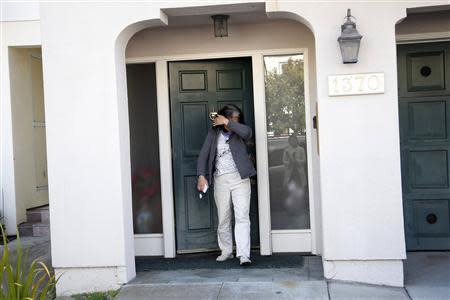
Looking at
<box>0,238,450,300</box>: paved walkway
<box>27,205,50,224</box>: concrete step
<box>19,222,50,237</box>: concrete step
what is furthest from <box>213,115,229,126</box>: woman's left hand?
<box>27,205,50,224</box>: concrete step

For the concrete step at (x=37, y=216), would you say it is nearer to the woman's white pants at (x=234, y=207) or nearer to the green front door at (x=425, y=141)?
the woman's white pants at (x=234, y=207)

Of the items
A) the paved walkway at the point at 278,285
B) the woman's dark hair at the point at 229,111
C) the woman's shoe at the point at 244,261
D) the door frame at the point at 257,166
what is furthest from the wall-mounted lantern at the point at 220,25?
the paved walkway at the point at 278,285

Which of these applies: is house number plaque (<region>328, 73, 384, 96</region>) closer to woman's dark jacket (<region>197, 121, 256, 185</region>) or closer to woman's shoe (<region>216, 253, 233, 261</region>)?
woman's dark jacket (<region>197, 121, 256, 185</region>)

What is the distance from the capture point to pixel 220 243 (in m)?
6.62

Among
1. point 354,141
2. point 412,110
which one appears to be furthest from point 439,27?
point 354,141

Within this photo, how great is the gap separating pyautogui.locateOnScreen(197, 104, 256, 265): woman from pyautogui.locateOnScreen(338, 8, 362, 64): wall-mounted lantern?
1366 millimetres

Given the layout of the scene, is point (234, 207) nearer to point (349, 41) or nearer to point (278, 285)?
point (278, 285)

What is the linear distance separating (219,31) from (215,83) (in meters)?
0.80

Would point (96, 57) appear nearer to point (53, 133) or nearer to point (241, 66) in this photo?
point (53, 133)

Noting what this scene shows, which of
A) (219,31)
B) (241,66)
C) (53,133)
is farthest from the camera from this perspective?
(241,66)

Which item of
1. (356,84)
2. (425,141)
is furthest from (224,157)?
(425,141)

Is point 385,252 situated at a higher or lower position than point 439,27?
lower

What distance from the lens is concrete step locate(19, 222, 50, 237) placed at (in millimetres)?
7930

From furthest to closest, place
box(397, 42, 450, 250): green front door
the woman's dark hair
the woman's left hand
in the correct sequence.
Answer: box(397, 42, 450, 250): green front door, the woman's dark hair, the woman's left hand
